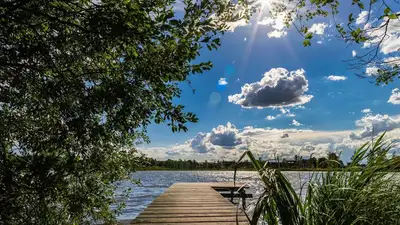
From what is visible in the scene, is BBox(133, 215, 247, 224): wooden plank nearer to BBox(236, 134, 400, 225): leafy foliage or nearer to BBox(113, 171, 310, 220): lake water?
BBox(113, 171, 310, 220): lake water


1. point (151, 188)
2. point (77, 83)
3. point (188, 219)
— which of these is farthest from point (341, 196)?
point (151, 188)

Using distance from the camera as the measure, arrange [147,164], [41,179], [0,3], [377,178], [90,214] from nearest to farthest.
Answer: [377,178] < [0,3] < [41,179] < [90,214] < [147,164]

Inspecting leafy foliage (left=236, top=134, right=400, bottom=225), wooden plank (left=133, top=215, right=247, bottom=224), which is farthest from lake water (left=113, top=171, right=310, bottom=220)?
wooden plank (left=133, top=215, right=247, bottom=224)

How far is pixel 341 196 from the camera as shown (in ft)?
6.47

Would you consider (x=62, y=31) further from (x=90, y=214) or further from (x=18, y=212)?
(x=90, y=214)

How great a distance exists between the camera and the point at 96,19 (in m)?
2.98

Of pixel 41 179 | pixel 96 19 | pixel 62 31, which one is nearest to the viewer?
pixel 96 19

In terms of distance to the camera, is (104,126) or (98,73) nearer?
(104,126)

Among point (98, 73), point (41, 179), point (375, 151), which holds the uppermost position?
point (98, 73)

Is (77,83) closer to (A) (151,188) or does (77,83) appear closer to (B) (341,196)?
(B) (341,196)

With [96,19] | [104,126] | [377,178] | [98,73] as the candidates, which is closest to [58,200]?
[104,126]

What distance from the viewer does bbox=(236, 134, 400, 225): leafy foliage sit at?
1712 mm

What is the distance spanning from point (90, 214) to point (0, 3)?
2.85 m

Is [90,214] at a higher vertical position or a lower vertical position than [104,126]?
lower
